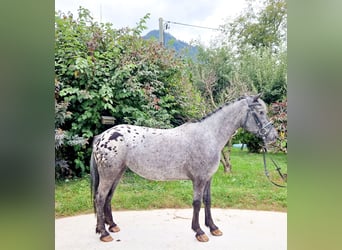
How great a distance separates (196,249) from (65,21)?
174 cm

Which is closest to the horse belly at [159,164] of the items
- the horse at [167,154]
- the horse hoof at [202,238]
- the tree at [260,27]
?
the horse at [167,154]

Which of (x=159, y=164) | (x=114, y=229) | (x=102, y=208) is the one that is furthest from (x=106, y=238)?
(x=159, y=164)

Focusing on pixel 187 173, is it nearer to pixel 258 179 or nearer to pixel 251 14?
pixel 258 179

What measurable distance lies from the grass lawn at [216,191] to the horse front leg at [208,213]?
61 millimetres

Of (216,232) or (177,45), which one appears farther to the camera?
(177,45)

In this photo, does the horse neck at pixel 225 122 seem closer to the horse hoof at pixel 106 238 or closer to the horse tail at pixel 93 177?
the horse tail at pixel 93 177

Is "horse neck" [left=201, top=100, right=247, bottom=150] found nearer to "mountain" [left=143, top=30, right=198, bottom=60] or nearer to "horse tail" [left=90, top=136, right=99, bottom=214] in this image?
"mountain" [left=143, top=30, right=198, bottom=60]

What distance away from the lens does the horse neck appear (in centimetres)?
193

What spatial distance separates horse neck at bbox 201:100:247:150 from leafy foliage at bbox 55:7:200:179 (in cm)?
17

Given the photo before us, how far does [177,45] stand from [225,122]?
26.8 inches

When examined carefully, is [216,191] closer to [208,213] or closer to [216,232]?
[208,213]

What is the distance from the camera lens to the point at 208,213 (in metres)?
1.94
